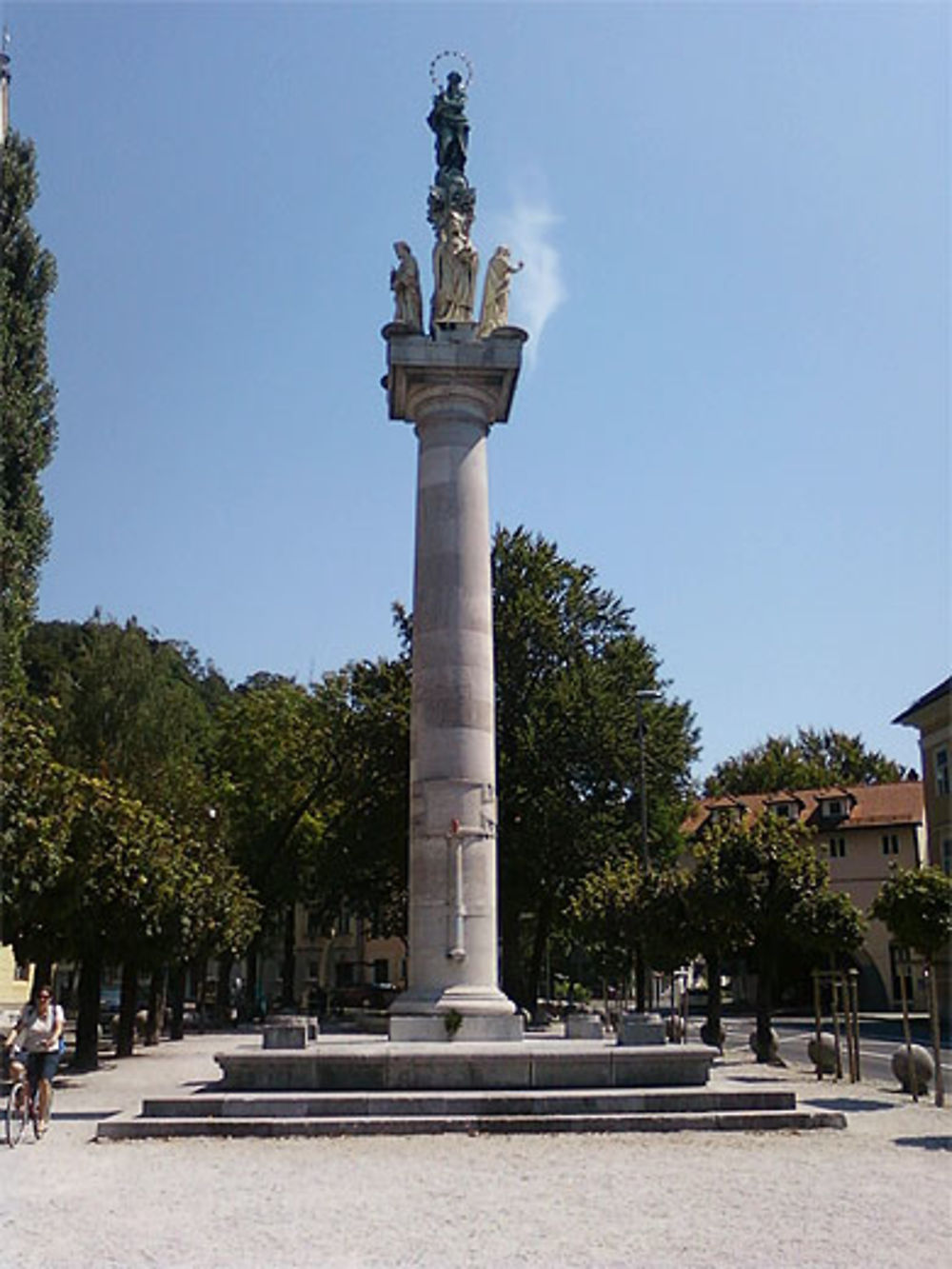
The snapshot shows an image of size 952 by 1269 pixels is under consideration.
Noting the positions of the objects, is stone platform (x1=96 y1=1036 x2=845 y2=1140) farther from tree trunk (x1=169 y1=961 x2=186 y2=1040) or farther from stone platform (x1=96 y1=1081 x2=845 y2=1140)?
tree trunk (x1=169 y1=961 x2=186 y2=1040)

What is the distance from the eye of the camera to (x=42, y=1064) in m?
17.3

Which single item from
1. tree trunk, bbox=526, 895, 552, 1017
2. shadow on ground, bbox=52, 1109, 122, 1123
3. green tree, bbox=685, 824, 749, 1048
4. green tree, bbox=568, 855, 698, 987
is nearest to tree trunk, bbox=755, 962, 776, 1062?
green tree, bbox=685, 824, 749, 1048

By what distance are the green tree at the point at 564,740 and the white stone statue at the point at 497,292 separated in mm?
22126

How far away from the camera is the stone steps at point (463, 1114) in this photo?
16.8 m

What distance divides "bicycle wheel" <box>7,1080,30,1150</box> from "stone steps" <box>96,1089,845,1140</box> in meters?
0.94

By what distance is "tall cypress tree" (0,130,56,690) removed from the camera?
28.8m

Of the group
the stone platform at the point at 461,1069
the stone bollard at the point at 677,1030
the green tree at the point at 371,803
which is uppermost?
the green tree at the point at 371,803

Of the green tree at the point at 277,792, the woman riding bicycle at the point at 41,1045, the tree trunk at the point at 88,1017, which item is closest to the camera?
the woman riding bicycle at the point at 41,1045

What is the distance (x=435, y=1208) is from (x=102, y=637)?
4996cm

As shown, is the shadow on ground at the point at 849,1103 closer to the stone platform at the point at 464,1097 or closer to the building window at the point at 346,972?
the stone platform at the point at 464,1097

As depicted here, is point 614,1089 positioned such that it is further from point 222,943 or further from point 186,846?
point 222,943

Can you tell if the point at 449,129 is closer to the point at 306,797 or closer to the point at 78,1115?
the point at 78,1115

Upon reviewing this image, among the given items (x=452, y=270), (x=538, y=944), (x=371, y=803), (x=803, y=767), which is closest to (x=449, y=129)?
(x=452, y=270)

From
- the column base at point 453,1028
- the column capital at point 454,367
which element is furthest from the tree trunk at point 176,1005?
the column capital at point 454,367
